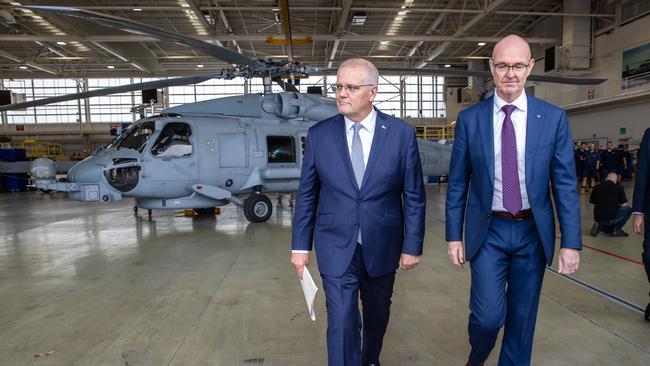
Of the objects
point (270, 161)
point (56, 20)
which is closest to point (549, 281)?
point (270, 161)

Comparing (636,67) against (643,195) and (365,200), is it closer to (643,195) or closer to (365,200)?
(643,195)

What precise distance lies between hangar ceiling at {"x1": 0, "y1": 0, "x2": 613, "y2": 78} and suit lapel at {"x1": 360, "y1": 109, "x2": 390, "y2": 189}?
10.6 meters

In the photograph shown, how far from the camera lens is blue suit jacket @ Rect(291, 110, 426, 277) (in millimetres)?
2158

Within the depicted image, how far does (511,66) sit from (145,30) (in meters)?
4.87

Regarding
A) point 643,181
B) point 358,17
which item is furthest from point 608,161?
point 643,181

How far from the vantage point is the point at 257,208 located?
855 cm

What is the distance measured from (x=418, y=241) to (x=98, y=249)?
596 cm

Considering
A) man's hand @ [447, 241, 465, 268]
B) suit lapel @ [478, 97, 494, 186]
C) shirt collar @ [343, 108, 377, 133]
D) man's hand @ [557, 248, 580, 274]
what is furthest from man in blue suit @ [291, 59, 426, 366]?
man's hand @ [557, 248, 580, 274]

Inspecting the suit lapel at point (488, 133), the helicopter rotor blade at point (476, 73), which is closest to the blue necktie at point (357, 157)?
the suit lapel at point (488, 133)

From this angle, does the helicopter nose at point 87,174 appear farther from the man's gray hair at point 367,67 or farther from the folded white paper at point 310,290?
the man's gray hair at point 367,67

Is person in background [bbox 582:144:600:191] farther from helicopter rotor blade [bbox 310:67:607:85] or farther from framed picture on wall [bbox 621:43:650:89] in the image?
helicopter rotor blade [bbox 310:67:607:85]

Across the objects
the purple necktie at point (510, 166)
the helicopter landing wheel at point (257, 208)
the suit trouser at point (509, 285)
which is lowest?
the helicopter landing wheel at point (257, 208)

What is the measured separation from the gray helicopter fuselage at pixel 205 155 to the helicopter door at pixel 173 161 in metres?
0.02

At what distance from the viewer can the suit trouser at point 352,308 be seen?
82.7 inches
